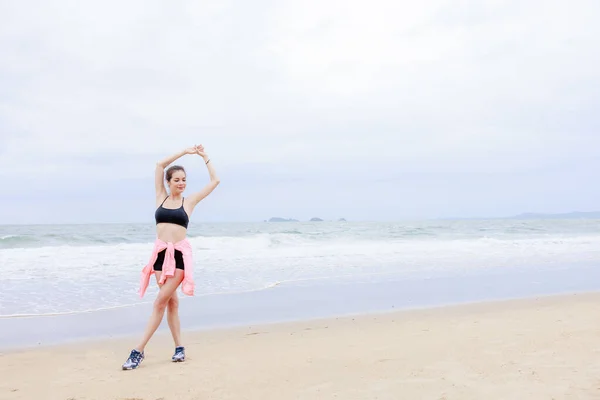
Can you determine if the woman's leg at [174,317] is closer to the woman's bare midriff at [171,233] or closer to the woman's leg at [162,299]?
the woman's leg at [162,299]

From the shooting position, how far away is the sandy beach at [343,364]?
3891 mm

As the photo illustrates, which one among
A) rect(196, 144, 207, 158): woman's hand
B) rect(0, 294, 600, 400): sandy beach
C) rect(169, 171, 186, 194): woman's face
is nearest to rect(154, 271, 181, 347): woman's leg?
rect(0, 294, 600, 400): sandy beach

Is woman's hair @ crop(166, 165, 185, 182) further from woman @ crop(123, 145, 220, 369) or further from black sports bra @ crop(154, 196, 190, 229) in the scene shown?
black sports bra @ crop(154, 196, 190, 229)

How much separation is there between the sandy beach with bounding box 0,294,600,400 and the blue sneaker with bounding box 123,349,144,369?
0.26 feet

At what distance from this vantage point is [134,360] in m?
4.75

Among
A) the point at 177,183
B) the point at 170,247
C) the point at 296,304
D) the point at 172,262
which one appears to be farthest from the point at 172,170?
the point at 296,304

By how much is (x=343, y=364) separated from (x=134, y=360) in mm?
1896

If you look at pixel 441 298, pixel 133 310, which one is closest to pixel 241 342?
pixel 133 310

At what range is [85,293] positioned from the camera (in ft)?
31.4

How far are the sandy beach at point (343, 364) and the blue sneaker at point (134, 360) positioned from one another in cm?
8

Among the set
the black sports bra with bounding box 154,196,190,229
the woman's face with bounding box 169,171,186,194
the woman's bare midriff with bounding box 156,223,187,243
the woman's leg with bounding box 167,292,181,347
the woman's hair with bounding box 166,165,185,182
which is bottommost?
the woman's leg with bounding box 167,292,181,347

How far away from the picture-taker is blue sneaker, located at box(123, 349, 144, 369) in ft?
15.4

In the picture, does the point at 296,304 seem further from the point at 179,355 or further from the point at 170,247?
the point at 170,247

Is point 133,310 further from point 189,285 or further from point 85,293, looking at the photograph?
point 189,285
